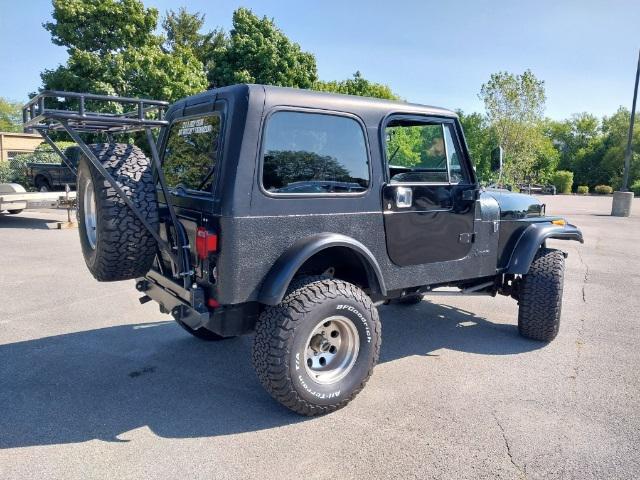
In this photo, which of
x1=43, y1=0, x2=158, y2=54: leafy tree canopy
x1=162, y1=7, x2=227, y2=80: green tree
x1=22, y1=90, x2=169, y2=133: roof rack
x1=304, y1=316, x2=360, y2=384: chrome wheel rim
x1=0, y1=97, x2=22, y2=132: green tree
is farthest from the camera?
x1=0, y1=97, x2=22, y2=132: green tree

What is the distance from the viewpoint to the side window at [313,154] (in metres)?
3.14

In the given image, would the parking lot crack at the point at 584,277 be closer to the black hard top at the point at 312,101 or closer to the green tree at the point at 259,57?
the black hard top at the point at 312,101

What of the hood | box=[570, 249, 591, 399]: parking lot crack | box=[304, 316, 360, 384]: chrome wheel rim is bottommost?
box=[570, 249, 591, 399]: parking lot crack

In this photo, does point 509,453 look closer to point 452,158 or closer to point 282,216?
point 282,216

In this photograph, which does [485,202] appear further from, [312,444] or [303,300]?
[312,444]

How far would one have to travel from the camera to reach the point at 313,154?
11.0ft

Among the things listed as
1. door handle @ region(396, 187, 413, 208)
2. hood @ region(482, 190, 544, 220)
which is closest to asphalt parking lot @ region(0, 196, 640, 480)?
hood @ region(482, 190, 544, 220)

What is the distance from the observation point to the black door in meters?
3.66

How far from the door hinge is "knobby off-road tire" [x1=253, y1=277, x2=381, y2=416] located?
116 centimetres

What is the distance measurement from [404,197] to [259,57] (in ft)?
68.7

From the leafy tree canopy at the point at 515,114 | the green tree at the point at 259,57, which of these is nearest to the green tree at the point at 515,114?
the leafy tree canopy at the point at 515,114

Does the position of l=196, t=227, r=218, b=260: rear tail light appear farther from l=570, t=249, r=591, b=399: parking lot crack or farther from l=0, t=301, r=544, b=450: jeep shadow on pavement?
l=570, t=249, r=591, b=399: parking lot crack

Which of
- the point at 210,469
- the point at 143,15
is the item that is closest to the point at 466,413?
the point at 210,469

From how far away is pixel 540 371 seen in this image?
13.2 ft
